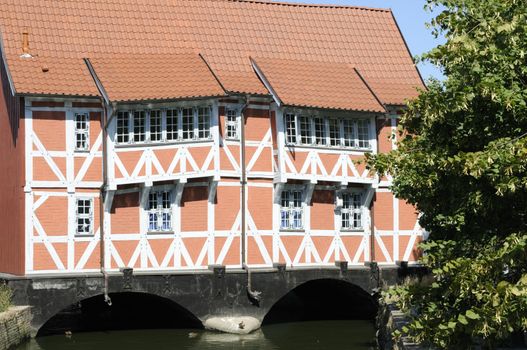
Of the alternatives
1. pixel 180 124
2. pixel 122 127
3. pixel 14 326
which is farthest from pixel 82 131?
pixel 14 326

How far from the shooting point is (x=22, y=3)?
35750 millimetres

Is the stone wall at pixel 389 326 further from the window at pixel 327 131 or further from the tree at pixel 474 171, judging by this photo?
the window at pixel 327 131

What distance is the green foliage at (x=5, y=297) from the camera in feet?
98.8

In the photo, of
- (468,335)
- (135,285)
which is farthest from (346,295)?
(468,335)

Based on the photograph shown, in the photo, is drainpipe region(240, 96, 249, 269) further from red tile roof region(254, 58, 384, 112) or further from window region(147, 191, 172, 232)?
window region(147, 191, 172, 232)

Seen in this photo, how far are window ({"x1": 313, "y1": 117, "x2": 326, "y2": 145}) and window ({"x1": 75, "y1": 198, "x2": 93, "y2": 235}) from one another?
7.35 metres

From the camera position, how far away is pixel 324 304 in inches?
1635

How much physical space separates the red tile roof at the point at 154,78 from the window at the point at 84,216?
9.95ft

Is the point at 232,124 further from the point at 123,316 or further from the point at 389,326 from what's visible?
the point at 389,326

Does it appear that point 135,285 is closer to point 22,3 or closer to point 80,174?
point 80,174

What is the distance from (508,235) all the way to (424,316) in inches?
81.3

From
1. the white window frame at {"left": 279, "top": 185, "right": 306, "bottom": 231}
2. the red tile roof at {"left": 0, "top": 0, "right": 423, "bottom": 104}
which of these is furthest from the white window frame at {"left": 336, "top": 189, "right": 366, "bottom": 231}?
the red tile roof at {"left": 0, "top": 0, "right": 423, "bottom": 104}

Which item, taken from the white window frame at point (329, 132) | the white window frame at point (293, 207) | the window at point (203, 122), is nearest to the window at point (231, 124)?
the window at point (203, 122)

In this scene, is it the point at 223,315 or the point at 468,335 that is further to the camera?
the point at 223,315
